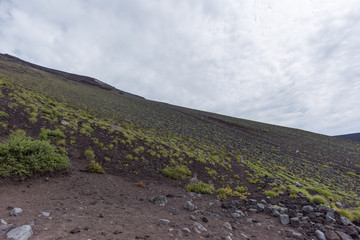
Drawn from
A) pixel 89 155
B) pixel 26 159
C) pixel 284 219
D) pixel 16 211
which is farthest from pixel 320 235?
pixel 26 159

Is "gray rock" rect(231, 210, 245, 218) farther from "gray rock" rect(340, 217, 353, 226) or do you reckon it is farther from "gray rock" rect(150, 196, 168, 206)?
"gray rock" rect(340, 217, 353, 226)

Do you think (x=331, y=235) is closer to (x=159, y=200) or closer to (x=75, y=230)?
(x=159, y=200)

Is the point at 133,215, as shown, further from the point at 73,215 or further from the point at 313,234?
the point at 313,234

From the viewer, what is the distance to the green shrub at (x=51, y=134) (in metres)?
10.5

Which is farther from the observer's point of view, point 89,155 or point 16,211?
point 89,155

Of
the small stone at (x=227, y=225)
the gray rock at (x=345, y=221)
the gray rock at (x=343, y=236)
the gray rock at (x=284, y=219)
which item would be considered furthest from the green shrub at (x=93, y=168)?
the gray rock at (x=345, y=221)

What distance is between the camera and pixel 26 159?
7.44m

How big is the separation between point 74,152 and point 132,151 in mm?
3930

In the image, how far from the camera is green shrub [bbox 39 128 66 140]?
34.4 feet

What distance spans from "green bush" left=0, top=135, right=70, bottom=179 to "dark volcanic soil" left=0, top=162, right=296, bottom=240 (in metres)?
0.48

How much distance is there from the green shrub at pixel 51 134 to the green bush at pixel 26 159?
2.60 metres

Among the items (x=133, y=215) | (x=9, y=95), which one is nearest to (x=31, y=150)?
(x=133, y=215)

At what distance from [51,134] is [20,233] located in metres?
8.99

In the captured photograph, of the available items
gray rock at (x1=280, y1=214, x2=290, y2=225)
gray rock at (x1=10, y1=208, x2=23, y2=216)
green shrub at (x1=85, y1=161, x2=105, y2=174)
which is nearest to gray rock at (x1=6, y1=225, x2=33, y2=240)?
gray rock at (x1=10, y1=208, x2=23, y2=216)
